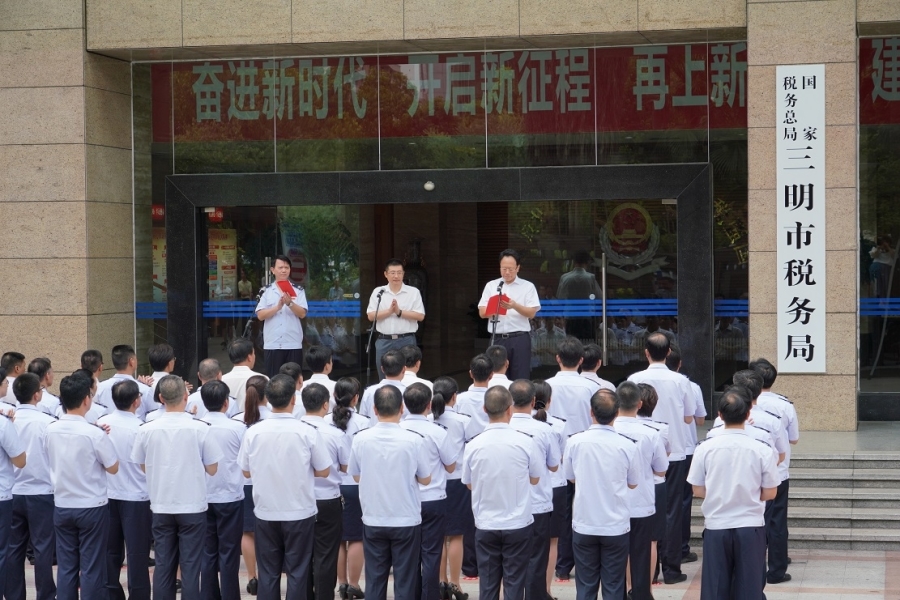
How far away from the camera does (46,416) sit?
8.15 meters

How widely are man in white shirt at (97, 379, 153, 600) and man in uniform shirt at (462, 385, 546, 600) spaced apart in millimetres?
2377

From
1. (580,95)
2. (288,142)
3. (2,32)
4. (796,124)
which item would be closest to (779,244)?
(796,124)

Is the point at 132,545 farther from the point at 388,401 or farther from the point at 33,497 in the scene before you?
the point at 388,401

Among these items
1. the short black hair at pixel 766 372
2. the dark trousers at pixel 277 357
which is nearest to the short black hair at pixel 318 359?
the short black hair at pixel 766 372

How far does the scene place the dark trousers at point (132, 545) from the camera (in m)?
8.00

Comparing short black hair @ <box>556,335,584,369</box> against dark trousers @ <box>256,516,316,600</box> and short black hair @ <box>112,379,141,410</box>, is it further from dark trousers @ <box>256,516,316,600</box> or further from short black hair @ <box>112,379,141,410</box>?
short black hair @ <box>112,379,141,410</box>

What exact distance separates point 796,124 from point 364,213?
208 inches

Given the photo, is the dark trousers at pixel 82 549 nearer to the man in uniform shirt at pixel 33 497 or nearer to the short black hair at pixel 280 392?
the man in uniform shirt at pixel 33 497

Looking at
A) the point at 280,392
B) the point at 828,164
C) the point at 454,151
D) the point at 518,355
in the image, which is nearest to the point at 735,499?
the point at 280,392

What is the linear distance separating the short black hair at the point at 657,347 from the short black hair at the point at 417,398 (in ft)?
6.97

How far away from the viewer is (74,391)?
25.0 feet

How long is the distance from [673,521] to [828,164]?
4860 millimetres

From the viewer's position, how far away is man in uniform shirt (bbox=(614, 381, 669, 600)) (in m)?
7.35

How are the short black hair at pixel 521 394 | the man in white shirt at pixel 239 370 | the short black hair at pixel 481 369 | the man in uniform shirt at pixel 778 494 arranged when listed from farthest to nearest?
the man in white shirt at pixel 239 370 < the short black hair at pixel 481 369 < the man in uniform shirt at pixel 778 494 < the short black hair at pixel 521 394
